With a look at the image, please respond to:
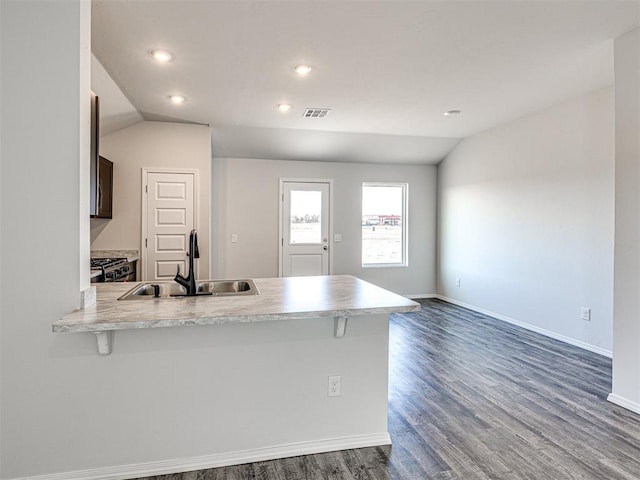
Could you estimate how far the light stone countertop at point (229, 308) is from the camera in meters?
1.65

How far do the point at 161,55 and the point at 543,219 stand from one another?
13.9 feet

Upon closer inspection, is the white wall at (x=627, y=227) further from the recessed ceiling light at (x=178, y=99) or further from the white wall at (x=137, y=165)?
the white wall at (x=137, y=165)

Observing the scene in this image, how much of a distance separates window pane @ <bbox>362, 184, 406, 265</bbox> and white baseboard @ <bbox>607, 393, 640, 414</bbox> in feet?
13.4

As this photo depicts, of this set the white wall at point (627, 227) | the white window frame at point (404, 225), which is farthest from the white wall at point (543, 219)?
the white wall at point (627, 227)

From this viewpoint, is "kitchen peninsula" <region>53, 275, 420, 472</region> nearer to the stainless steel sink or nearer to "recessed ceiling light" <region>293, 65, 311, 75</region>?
the stainless steel sink

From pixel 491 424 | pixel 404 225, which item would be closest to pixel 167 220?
pixel 404 225

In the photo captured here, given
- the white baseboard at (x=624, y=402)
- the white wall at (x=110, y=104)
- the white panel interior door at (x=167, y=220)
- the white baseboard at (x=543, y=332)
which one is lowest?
the white baseboard at (x=624, y=402)

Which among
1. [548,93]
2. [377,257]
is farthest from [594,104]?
[377,257]

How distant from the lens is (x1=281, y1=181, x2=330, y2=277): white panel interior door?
6.23 m

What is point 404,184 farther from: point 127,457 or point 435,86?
point 127,457

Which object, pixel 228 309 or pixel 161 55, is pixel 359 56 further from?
pixel 228 309

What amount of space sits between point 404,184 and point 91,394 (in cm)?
571

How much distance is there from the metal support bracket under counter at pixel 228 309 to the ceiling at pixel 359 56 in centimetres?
171

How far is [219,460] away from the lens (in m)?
1.99
